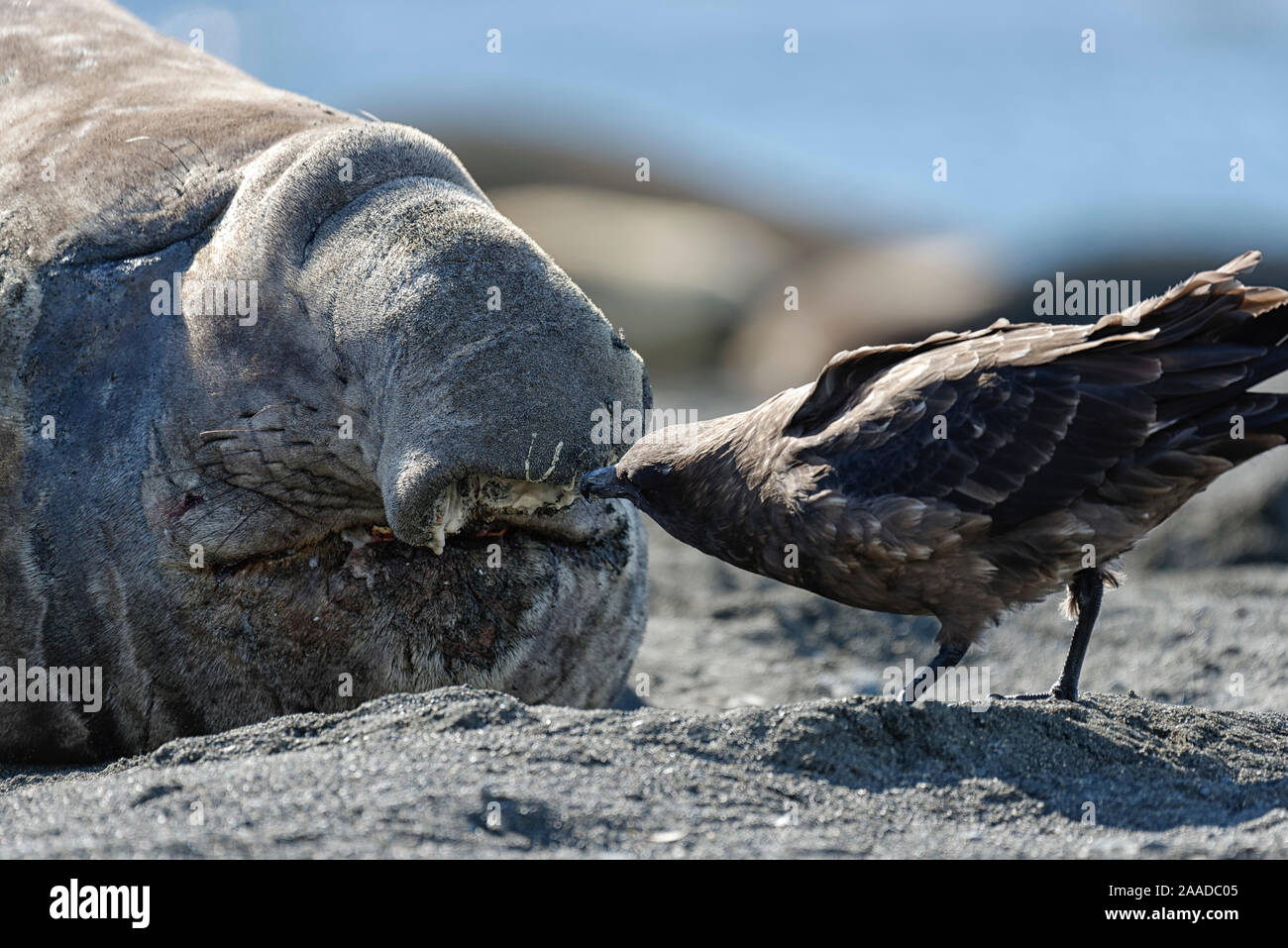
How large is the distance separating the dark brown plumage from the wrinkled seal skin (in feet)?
2.95

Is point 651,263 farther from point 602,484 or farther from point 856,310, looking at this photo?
point 602,484

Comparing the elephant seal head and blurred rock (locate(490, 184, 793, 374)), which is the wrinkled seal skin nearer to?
the elephant seal head

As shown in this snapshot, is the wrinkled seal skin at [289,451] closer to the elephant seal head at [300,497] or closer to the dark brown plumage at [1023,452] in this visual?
the elephant seal head at [300,497]

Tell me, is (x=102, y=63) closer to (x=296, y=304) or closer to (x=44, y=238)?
(x=44, y=238)

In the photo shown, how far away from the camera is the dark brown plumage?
4867 mm

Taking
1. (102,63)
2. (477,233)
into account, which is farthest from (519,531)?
(102,63)

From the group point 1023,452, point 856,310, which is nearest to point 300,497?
point 1023,452

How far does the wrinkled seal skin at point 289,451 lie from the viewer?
510 cm

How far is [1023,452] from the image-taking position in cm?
489

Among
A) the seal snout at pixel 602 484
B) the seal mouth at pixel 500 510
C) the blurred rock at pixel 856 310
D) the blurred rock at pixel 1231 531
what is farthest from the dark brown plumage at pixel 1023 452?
the blurred rock at pixel 856 310

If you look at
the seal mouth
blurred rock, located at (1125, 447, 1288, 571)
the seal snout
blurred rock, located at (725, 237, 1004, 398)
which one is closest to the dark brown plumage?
the seal snout

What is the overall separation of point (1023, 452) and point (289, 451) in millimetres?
2635

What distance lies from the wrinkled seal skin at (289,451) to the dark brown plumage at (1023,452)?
0.90 metres
